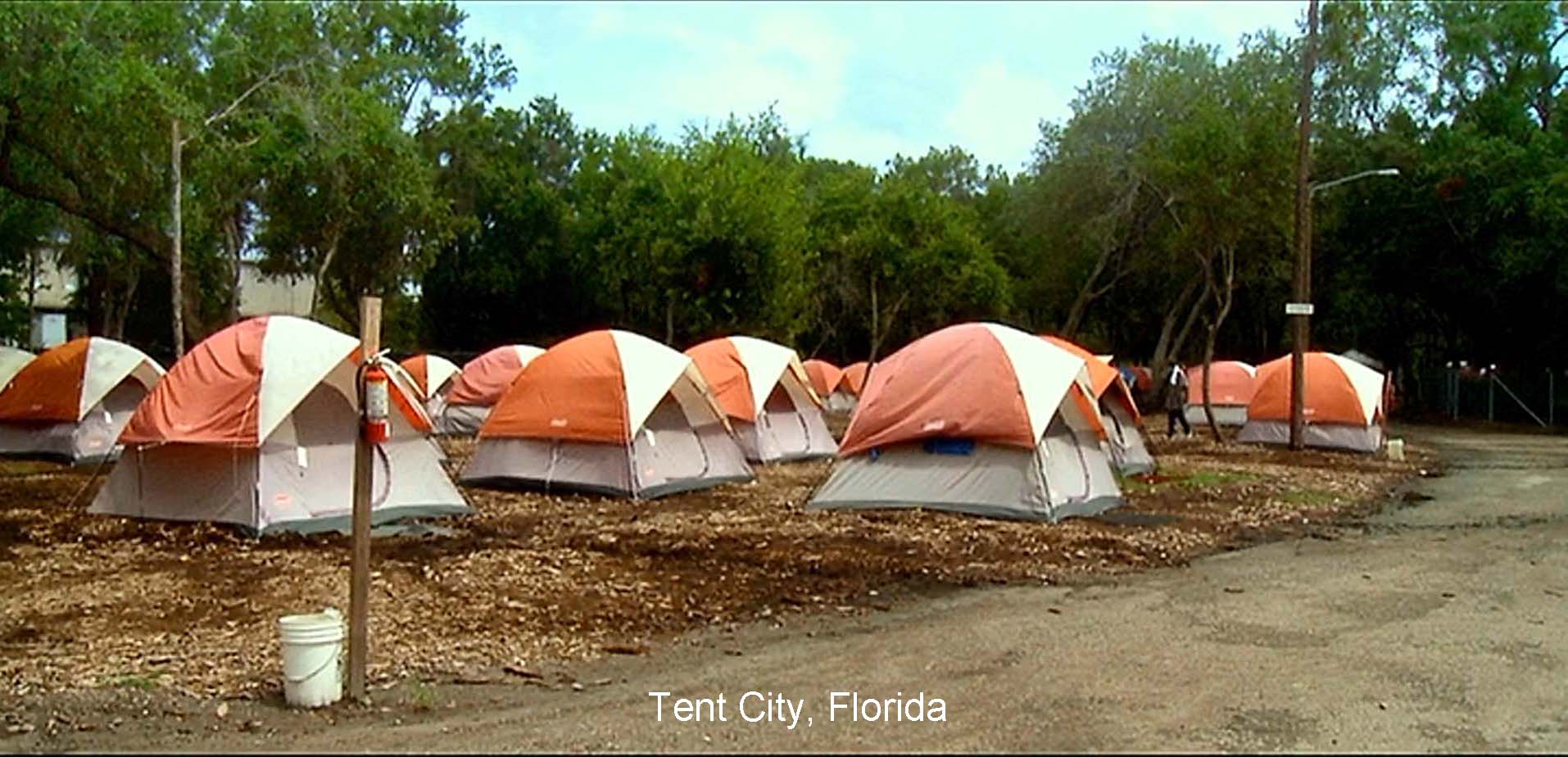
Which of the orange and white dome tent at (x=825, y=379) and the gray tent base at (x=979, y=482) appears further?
the orange and white dome tent at (x=825, y=379)

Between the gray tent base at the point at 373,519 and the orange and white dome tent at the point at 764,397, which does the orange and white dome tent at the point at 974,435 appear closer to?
the gray tent base at the point at 373,519

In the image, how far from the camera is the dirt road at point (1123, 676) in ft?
19.6

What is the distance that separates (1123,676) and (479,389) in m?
21.4

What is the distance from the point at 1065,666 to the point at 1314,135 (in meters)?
35.6

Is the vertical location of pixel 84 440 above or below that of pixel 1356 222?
below

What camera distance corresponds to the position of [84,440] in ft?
66.9

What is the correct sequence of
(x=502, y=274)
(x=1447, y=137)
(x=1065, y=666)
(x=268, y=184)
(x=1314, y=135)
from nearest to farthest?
(x=1065, y=666), (x=268, y=184), (x=1447, y=137), (x=1314, y=135), (x=502, y=274)

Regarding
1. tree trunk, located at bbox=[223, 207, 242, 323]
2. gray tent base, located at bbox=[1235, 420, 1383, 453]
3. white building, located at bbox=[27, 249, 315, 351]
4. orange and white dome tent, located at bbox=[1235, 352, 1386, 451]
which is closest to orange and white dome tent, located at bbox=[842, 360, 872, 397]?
orange and white dome tent, located at bbox=[1235, 352, 1386, 451]

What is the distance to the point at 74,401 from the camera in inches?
803

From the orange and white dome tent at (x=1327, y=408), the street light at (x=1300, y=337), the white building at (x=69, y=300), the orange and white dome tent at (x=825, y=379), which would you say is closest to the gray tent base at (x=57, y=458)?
the street light at (x=1300, y=337)

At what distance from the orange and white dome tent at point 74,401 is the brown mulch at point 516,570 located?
4.59 meters

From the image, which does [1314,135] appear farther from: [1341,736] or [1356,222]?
[1341,736]

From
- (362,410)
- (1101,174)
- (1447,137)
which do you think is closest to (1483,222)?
(1447,137)

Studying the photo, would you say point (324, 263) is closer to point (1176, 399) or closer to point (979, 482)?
point (1176, 399)
